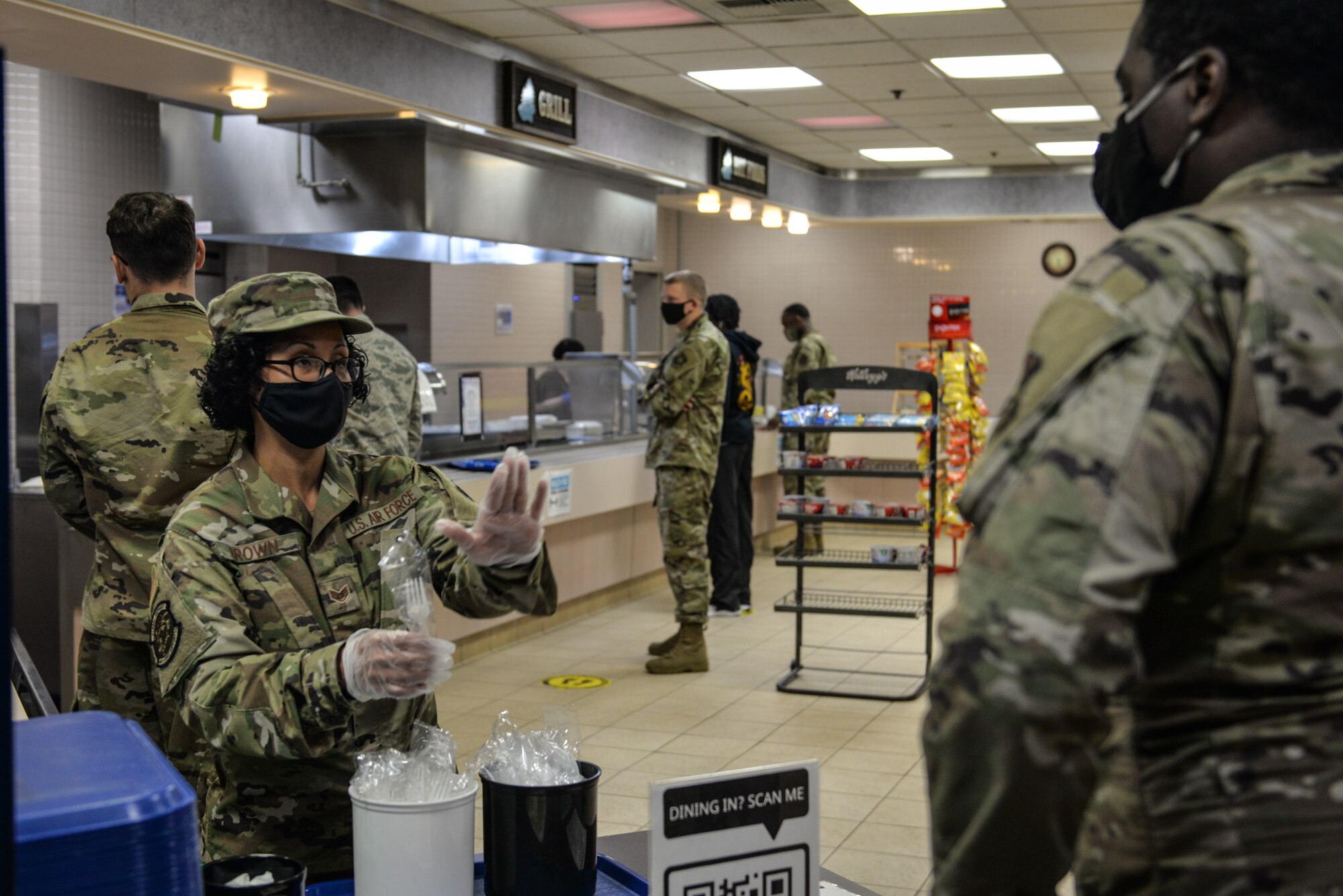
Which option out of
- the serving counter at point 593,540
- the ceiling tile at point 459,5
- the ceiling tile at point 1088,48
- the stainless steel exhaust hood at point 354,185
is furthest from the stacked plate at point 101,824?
the ceiling tile at point 1088,48

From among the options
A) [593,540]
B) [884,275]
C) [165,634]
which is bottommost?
[593,540]

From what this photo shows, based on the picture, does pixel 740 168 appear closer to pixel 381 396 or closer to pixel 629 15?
pixel 629 15

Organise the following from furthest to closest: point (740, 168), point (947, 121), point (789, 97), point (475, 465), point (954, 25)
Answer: point (740, 168) < point (947, 121) < point (789, 97) < point (954, 25) < point (475, 465)

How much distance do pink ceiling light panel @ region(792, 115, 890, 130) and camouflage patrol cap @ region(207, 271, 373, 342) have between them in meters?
8.26

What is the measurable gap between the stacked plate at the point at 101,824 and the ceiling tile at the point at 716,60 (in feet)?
23.0

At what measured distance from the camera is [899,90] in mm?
8891

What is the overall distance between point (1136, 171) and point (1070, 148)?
1081 cm

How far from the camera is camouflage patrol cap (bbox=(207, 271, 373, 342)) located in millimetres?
2137

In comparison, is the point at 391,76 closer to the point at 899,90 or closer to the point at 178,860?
the point at 899,90

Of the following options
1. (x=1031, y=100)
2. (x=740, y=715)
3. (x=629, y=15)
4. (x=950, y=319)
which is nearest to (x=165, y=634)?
(x=740, y=715)

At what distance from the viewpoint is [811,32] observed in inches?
285

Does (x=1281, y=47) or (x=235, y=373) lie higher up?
(x=1281, y=47)

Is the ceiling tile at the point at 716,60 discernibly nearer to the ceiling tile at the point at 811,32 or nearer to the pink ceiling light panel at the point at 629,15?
the ceiling tile at the point at 811,32

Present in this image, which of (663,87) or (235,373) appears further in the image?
(663,87)
